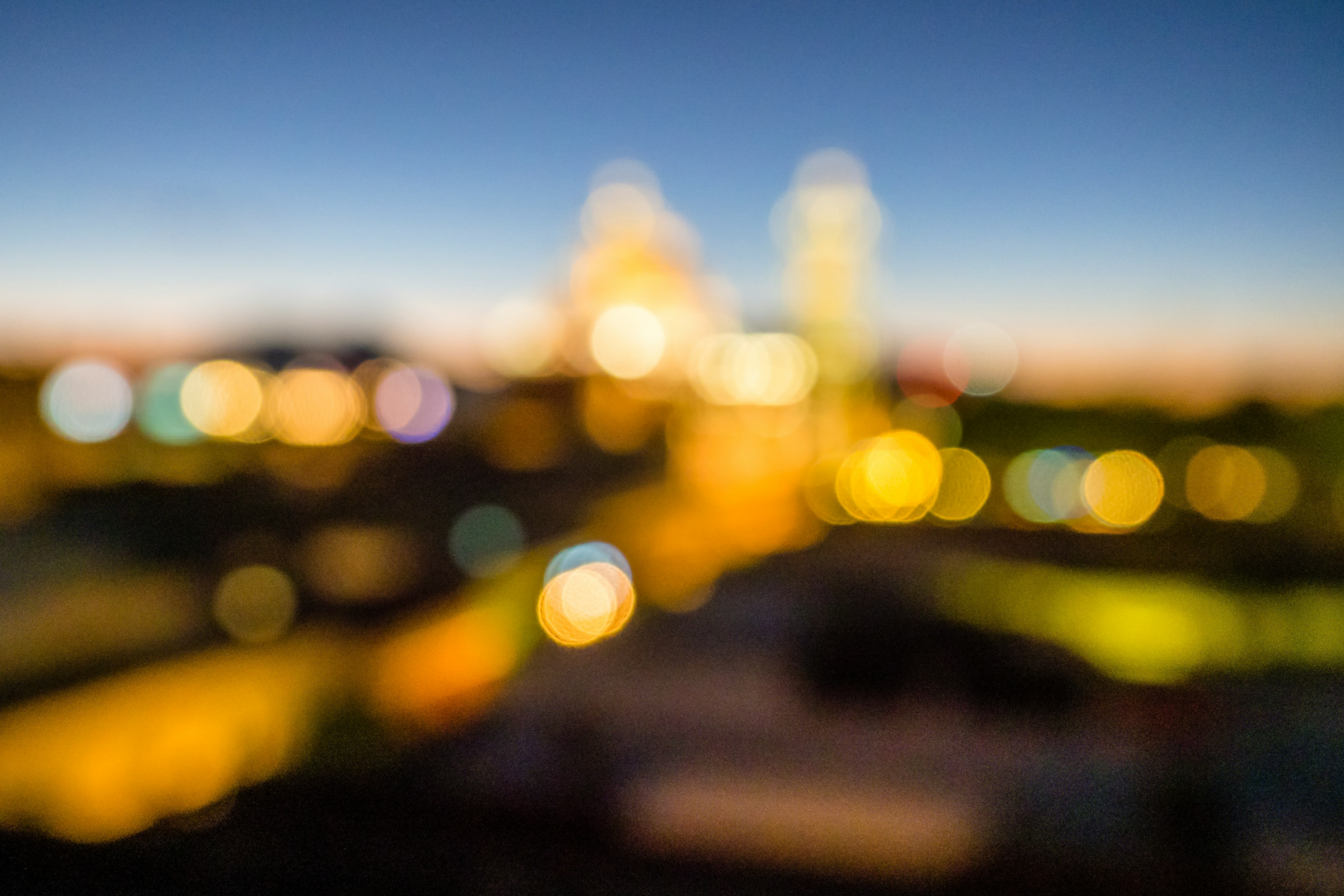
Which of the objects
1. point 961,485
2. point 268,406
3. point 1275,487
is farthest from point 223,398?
point 1275,487

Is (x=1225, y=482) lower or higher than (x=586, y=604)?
higher

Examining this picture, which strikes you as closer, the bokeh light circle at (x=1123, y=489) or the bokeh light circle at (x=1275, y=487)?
the bokeh light circle at (x=1275, y=487)

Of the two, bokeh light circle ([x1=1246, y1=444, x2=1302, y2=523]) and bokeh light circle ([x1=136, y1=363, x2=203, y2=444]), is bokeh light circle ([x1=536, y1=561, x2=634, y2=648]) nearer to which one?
bokeh light circle ([x1=1246, y1=444, x2=1302, y2=523])

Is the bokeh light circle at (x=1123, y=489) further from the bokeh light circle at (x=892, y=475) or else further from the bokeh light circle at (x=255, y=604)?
the bokeh light circle at (x=255, y=604)

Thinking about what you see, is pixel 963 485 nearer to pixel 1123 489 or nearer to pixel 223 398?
pixel 1123 489

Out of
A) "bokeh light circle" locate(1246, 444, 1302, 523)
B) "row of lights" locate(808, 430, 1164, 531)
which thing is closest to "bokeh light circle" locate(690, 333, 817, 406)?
"row of lights" locate(808, 430, 1164, 531)

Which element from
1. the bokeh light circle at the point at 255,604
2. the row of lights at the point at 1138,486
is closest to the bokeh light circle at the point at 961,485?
the row of lights at the point at 1138,486

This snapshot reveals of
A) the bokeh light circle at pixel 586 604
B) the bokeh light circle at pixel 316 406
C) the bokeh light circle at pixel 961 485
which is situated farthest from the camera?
the bokeh light circle at pixel 316 406
